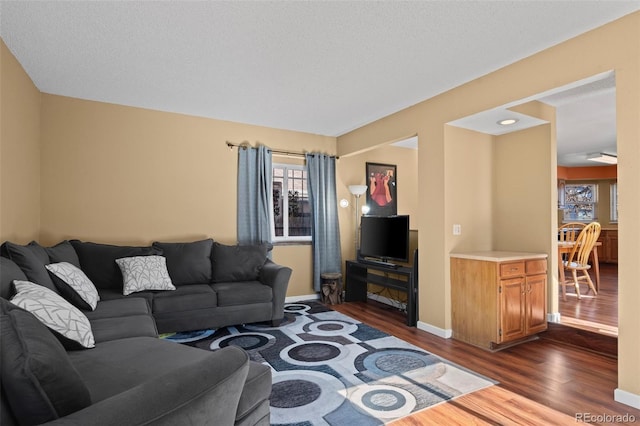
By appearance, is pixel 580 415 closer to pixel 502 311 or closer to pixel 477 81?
pixel 502 311

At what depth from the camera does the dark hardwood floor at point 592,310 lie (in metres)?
3.75

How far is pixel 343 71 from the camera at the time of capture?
3.14 m

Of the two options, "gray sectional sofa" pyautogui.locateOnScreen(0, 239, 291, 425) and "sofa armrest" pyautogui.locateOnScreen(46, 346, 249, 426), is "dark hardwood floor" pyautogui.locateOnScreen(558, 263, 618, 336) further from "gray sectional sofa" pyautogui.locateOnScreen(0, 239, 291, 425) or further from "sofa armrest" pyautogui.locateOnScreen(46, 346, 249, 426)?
"sofa armrest" pyautogui.locateOnScreen(46, 346, 249, 426)

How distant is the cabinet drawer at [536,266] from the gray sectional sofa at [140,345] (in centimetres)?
256

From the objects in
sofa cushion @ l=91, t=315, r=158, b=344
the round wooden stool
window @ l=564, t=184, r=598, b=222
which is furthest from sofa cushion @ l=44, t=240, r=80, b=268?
window @ l=564, t=184, r=598, b=222

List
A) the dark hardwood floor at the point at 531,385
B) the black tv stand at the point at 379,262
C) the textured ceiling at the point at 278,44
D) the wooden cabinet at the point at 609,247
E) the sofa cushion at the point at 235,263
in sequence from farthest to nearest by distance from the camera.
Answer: the wooden cabinet at the point at 609,247 → the black tv stand at the point at 379,262 → the sofa cushion at the point at 235,263 → the textured ceiling at the point at 278,44 → the dark hardwood floor at the point at 531,385

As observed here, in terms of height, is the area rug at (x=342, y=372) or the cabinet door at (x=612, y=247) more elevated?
the cabinet door at (x=612, y=247)

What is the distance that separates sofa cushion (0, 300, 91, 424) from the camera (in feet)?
3.11

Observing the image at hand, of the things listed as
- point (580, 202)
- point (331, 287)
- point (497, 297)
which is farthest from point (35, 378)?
point (580, 202)

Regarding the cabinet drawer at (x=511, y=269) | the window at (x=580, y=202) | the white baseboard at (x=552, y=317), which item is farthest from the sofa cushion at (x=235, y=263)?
the window at (x=580, y=202)

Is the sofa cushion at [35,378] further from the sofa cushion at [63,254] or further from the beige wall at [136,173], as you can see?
the beige wall at [136,173]

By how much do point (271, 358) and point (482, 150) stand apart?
3.26 metres

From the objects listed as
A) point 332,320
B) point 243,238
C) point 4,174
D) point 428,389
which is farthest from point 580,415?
point 4,174

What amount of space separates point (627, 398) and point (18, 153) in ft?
16.4
